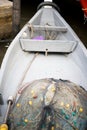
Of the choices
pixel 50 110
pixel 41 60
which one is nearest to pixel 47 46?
pixel 41 60

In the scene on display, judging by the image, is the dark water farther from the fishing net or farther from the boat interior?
the fishing net

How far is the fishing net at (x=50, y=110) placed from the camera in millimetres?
2471

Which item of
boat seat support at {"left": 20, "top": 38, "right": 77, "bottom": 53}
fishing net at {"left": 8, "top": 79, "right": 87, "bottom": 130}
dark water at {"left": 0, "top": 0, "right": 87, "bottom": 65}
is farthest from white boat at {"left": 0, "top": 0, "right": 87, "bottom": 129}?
dark water at {"left": 0, "top": 0, "right": 87, "bottom": 65}

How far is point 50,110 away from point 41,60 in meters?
1.72

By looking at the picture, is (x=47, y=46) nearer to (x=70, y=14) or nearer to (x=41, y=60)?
(x=41, y=60)

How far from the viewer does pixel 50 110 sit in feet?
8.10

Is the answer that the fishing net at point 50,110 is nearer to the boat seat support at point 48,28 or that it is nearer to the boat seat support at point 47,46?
the boat seat support at point 47,46

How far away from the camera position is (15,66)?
3.91m

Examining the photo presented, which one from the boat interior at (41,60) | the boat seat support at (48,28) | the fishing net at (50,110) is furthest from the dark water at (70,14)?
the fishing net at (50,110)

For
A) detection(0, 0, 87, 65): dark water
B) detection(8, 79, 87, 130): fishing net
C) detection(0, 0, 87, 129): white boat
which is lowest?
detection(0, 0, 87, 65): dark water

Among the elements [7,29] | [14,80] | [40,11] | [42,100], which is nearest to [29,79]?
[14,80]

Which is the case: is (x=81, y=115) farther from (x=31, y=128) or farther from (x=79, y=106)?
(x=31, y=128)

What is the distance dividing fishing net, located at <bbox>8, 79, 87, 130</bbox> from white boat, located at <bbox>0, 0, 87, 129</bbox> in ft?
2.09

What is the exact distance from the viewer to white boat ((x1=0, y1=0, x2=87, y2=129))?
11.8ft
